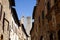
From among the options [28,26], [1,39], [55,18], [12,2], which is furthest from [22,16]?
[55,18]

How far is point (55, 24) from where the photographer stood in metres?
18.8

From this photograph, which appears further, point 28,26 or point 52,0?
point 28,26

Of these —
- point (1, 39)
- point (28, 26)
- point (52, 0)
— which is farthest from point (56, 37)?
point (28, 26)

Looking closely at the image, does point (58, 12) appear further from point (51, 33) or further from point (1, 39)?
point (1, 39)

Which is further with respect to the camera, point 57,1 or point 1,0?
point 1,0

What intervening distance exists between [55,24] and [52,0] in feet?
10.5

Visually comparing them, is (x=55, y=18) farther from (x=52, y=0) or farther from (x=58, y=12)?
(x=52, y=0)

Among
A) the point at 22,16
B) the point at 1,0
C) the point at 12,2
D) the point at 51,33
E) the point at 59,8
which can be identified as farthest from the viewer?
the point at 22,16

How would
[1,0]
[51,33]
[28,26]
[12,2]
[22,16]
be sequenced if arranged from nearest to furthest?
1. [51,33]
2. [1,0]
3. [12,2]
4. [22,16]
5. [28,26]

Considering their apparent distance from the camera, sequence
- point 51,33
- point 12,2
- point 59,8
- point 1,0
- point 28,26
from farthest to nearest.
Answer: point 28,26, point 12,2, point 1,0, point 51,33, point 59,8

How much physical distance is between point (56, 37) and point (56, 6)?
308 cm

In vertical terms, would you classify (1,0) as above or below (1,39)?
above

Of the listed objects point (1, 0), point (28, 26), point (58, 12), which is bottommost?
point (28, 26)

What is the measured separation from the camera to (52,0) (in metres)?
20.7
